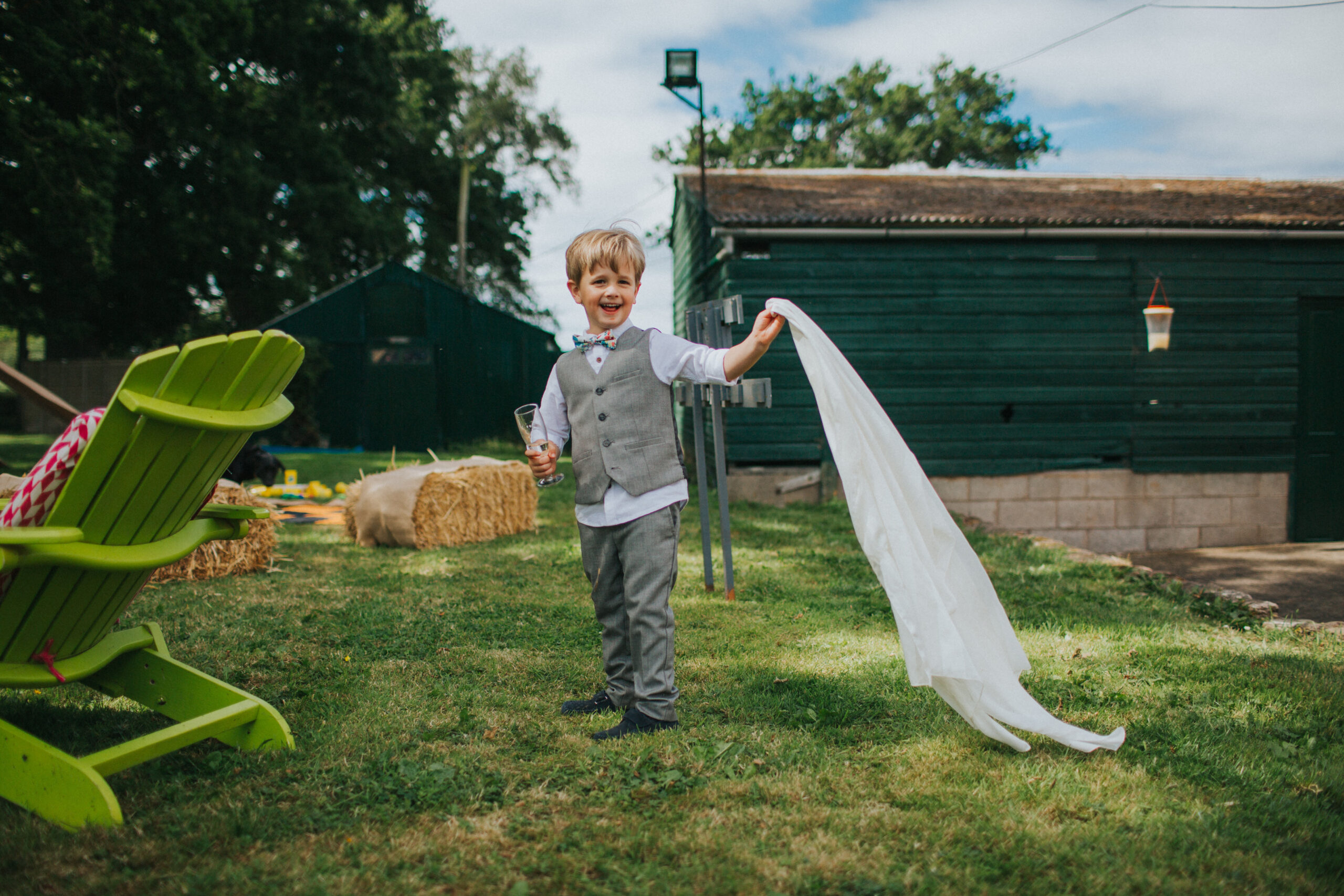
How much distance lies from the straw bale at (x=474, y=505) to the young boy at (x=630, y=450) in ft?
13.4

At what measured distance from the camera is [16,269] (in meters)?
19.3

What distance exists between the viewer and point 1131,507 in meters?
10.4

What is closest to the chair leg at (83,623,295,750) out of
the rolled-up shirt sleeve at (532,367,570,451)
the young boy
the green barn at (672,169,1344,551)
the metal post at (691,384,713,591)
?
the young boy

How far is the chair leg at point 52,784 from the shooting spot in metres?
2.16

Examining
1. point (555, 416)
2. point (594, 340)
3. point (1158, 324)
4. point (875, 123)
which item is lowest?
point (555, 416)

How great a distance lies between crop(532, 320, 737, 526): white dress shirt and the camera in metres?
2.90

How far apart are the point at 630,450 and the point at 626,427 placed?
82 mm

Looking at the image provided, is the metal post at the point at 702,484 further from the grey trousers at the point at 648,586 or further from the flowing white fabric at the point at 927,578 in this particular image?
the flowing white fabric at the point at 927,578

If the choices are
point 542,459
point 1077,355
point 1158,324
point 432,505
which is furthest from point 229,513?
point 1158,324

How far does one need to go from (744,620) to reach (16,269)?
2184cm

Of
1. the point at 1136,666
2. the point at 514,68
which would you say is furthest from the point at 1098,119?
the point at 1136,666

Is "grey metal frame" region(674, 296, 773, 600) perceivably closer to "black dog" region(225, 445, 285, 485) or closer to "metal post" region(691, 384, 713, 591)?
"metal post" region(691, 384, 713, 591)

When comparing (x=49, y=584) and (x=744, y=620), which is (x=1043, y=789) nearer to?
(x=744, y=620)

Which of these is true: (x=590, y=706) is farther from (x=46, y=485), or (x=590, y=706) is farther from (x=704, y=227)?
(x=704, y=227)
